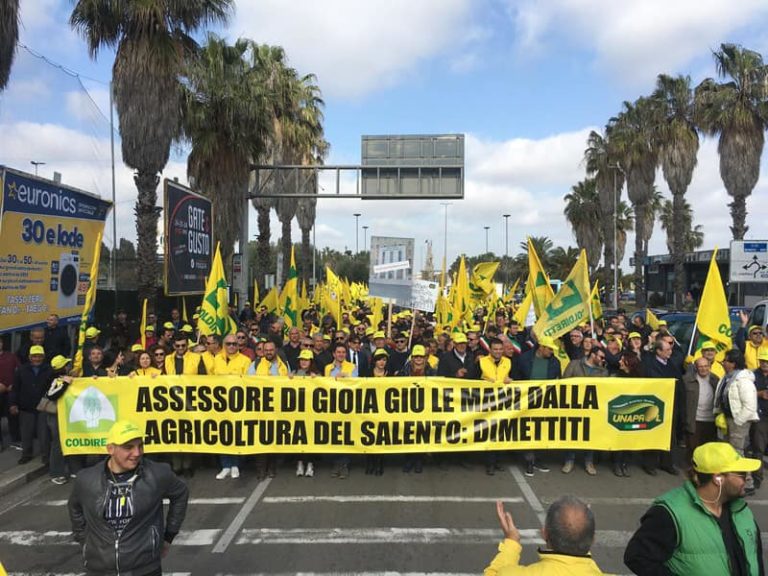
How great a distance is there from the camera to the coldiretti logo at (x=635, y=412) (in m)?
7.04

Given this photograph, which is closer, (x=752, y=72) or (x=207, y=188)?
(x=207, y=188)

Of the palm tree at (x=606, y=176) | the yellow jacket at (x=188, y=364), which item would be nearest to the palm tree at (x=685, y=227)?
the palm tree at (x=606, y=176)

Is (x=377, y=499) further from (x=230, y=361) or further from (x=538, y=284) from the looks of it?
(x=538, y=284)

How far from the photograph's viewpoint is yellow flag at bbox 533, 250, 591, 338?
8.67m

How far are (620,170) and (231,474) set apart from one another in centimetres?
3296

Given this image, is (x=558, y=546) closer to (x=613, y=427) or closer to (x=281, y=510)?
(x=281, y=510)

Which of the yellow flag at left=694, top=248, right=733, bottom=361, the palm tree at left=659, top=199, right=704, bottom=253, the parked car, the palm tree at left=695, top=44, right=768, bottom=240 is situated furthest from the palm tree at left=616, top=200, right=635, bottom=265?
the yellow flag at left=694, top=248, right=733, bottom=361

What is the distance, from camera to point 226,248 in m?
19.0

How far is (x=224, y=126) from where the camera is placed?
1745 centimetres

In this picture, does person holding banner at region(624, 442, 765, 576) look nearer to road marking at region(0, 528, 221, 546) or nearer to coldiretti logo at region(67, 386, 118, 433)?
road marking at region(0, 528, 221, 546)

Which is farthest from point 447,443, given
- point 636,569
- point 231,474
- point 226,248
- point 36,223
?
point 226,248

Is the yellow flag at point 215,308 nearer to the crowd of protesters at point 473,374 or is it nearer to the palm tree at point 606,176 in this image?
the crowd of protesters at point 473,374

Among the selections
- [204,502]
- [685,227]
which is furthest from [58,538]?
[685,227]

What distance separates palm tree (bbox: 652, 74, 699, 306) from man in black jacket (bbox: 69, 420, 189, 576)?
2707 cm
